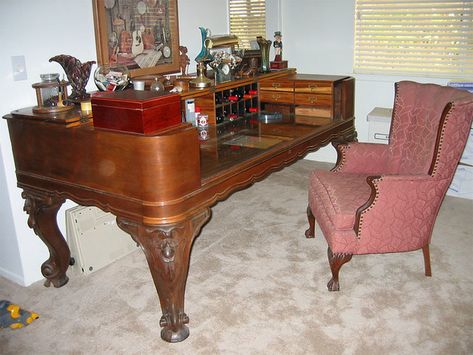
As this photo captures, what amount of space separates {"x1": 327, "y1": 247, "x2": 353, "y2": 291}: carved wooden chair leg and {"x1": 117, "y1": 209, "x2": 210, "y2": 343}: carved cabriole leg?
79 centimetres

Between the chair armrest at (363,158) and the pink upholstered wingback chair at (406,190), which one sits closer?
the pink upholstered wingback chair at (406,190)

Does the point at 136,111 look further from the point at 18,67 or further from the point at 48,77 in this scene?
the point at 18,67

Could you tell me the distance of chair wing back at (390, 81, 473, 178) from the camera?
236cm

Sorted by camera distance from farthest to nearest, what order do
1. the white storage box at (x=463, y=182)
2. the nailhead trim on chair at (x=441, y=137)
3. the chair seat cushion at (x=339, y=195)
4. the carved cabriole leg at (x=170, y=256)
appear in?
the white storage box at (x=463, y=182) < the chair seat cushion at (x=339, y=195) < the nailhead trim on chair at (x=441, y=137) < the carved cabriole leg at (x=170, y=256)

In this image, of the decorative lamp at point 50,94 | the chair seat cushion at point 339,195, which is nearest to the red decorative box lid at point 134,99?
the decorative lamp at point 50,94

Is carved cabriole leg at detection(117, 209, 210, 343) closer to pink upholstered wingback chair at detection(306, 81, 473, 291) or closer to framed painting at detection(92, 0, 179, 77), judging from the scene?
pink upholstered wingback chair at detection(306, 81, 473, 291)

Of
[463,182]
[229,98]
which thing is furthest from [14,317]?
[463,182]

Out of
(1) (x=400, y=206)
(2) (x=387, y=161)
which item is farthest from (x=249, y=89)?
(1) (x=400, y=206)

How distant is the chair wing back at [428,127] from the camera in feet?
7.75

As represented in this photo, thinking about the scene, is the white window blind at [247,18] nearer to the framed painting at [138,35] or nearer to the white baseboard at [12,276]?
the framed painting at [138,35]

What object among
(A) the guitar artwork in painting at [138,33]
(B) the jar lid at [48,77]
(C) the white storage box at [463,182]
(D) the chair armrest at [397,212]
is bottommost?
(C) the white storage box at [463,182]

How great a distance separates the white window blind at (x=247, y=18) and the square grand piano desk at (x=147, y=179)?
2341 mm

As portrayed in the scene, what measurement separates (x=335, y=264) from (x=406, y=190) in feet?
1.73

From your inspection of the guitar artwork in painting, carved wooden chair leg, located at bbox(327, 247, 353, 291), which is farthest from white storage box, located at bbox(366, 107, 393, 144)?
the guitar artwork in painting
